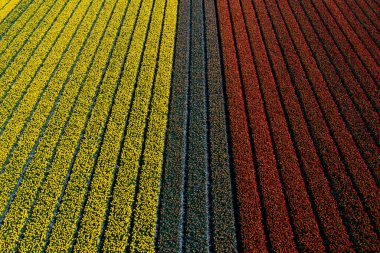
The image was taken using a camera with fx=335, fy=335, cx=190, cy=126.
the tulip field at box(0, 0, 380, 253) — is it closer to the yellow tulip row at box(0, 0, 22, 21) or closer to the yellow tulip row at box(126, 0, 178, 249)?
the yellow tulip row at box(126, 0, 178, 249)

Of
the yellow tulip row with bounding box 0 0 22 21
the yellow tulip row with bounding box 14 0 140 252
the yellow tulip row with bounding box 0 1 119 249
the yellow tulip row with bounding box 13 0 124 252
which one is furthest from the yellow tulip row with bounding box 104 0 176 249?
the yellow tulip row with bounding box 0 0 22 21

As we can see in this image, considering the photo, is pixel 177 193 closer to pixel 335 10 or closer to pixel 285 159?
pixel 285 159

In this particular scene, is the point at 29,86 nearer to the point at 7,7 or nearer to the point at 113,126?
the point at 113,126

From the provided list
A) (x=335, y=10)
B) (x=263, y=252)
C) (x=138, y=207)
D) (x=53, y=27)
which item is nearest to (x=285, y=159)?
(x=263, y=252)

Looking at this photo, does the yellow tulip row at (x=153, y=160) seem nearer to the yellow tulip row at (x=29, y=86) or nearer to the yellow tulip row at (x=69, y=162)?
the yellow tulip row at (x=69, y=162)

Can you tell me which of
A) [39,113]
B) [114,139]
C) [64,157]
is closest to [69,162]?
[64,157]

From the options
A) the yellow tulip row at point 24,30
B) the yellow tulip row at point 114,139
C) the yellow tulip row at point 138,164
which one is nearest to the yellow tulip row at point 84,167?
the yellow tulip row at point 114,139
